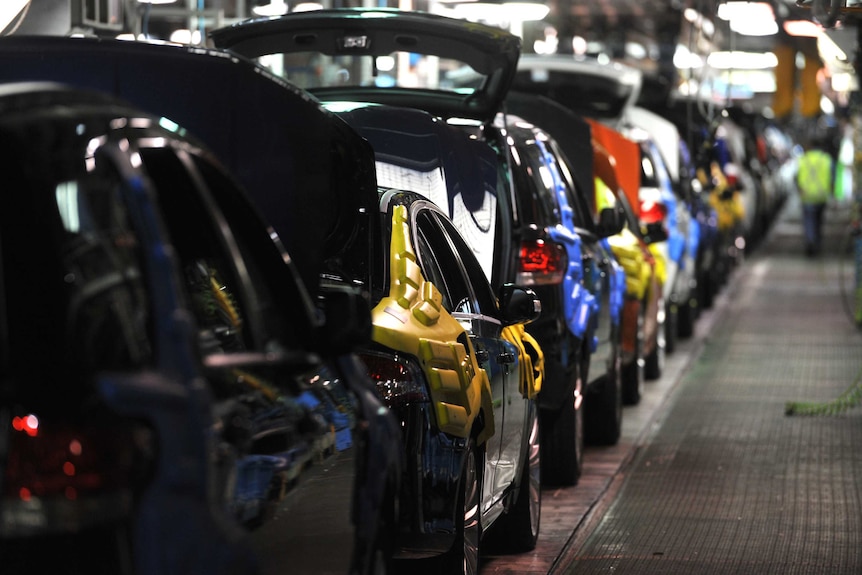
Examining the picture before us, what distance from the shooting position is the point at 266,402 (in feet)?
13.8

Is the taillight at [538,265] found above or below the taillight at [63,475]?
below

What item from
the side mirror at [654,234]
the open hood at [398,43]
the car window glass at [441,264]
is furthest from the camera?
the side mirror at [654,234]

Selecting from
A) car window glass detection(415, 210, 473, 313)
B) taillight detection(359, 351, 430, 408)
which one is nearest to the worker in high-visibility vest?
car window glass detection(415, 210, 473, 313)

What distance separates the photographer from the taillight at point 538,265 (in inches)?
382

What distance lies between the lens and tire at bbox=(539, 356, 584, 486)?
9898mm

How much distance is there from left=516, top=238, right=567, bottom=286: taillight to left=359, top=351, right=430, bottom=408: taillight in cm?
359

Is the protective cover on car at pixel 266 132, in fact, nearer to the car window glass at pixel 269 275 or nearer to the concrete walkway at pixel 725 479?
the car window glass at pixel 269 275

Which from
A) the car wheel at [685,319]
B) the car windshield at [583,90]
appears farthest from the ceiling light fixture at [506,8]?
the car wheel at [685,319]

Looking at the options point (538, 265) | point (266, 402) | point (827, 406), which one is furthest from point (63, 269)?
point (827, 406)

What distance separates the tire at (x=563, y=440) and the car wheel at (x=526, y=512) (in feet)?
→ 4.90

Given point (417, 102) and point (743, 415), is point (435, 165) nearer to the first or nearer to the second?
point (417, 102)

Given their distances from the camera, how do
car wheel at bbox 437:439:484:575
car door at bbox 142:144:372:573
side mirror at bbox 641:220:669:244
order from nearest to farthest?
1. car door at bbox 142:144:372:573
2. car wheel at bbox 437:439:484:575
3. side mirror at bbox 641:220:669:244

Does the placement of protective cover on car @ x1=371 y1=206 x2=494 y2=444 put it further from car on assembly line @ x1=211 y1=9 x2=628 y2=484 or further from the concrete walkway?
car on assembly line @ x1=211 y1=9 x2=628 y2=484

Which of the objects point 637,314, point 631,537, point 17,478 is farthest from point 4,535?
point 637,314
